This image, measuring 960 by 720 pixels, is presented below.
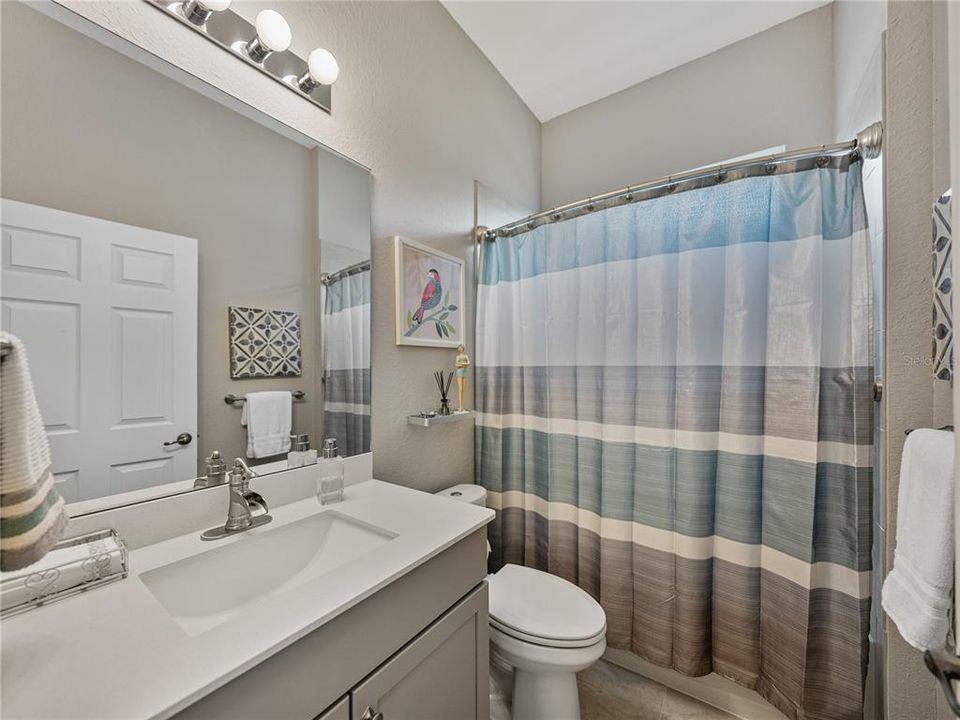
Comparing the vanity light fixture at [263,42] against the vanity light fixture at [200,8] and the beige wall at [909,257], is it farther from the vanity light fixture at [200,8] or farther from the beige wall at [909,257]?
the beige wall at [909,257]

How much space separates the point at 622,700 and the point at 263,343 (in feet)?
5.82

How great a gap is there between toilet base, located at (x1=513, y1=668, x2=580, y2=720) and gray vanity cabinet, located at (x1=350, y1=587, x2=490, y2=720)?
0.87 feet

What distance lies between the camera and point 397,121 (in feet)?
4.73

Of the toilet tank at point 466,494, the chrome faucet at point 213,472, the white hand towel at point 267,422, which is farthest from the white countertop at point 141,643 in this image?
the toilet tank at point 466,494

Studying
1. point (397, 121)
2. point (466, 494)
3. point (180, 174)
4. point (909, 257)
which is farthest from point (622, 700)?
point (397, 121)

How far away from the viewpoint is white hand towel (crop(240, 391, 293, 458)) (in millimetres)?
1019

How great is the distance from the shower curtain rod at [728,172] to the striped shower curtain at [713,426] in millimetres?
25

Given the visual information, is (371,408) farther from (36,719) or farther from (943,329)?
(943,329)

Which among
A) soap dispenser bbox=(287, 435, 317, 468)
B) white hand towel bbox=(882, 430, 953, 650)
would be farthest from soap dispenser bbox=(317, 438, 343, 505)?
white hand towel bbox=(882, 430, 953, 650)

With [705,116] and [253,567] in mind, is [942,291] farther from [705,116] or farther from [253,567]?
[253,567]

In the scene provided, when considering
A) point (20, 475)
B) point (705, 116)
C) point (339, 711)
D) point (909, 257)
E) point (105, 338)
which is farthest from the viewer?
point (705, 116)

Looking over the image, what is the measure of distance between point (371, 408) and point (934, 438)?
1416 mm

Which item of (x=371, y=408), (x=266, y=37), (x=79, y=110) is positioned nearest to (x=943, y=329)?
(x=371, y=408)

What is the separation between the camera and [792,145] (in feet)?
5.52
